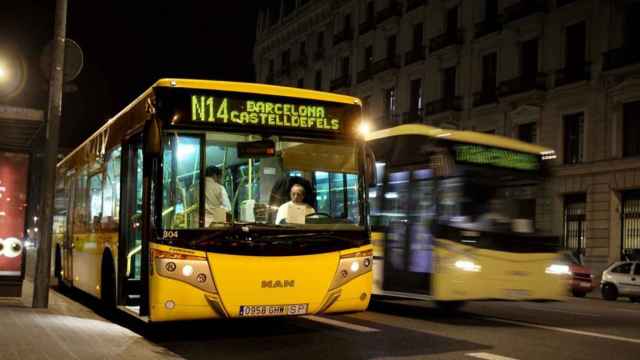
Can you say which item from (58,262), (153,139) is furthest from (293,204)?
(58,262)

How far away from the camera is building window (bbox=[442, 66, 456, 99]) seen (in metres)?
41.7

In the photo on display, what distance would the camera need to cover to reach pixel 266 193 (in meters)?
9.77

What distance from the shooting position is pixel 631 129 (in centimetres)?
3133

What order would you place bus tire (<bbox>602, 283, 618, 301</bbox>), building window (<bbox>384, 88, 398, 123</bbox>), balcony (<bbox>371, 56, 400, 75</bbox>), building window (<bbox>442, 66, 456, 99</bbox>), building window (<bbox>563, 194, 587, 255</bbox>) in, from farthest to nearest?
building window (<bbox>384, 88, 398, 123</bbox>) → balcony (<bbox>371, 56, 400, 75</bbox>) → building window (<bbox>442, 66, 456, 99</bbox>) → building window (<bbox>563, 194, 587, 255</bbox>) → bus tire (<bbox>602, 283, 618, 301</bbox>)

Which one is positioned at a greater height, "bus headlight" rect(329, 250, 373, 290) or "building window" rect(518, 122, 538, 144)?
"building window" rect(518, 122, 538, 144)

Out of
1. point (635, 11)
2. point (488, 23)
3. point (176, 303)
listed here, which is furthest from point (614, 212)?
point (176, 303)

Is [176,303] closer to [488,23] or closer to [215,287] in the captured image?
[215,287]

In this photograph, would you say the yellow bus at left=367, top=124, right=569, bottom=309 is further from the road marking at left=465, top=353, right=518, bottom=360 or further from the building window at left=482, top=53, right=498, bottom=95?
the building window at left=482, top=53, right=498, bottom=95

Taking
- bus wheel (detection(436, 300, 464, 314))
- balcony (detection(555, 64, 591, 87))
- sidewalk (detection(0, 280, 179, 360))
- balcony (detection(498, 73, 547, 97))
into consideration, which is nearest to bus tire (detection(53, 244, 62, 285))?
sidewalk (detection(0, 280, 179, 360))

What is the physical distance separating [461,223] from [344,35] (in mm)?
39248

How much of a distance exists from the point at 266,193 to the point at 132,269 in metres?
2.74

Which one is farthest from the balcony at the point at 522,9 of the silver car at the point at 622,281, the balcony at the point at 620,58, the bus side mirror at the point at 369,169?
the bus side mirror at the point at 369,169

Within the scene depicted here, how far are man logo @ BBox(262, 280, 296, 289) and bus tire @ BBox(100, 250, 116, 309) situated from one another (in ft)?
11.2

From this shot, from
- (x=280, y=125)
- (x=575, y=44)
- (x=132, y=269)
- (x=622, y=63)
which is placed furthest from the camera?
(x=575, y=44)
